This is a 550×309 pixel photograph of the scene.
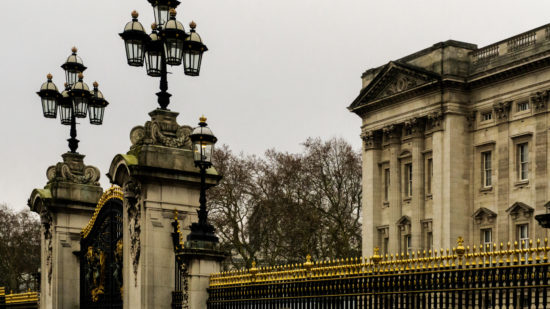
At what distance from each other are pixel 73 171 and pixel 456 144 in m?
38.7

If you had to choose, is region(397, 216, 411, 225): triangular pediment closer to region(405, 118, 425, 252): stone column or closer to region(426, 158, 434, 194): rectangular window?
region(405, 118, 425, 252): stone column

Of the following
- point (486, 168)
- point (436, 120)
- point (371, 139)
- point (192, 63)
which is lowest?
point (192, 63)

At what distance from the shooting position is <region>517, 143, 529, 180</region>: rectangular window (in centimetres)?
5409

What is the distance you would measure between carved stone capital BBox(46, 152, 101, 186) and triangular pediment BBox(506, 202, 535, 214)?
34595 mm

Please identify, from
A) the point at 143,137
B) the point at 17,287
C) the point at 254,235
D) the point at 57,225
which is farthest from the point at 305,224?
the point at 143,137

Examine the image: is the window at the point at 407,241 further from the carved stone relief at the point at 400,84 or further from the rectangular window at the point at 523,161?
the rectangular window at the point at 523,161

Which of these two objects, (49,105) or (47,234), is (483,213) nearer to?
(47,234)

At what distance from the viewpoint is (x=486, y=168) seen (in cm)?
5766

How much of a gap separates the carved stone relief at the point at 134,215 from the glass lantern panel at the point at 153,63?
6.35 ft

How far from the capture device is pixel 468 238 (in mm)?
57344

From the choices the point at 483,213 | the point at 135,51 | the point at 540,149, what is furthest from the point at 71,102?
the point at 483,213

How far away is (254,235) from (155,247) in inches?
2010

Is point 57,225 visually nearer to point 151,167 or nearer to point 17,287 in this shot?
point 151,167

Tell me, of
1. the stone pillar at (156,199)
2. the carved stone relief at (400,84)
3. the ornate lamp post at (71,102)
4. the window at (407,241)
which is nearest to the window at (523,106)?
the carved stone relief at (400,84)
